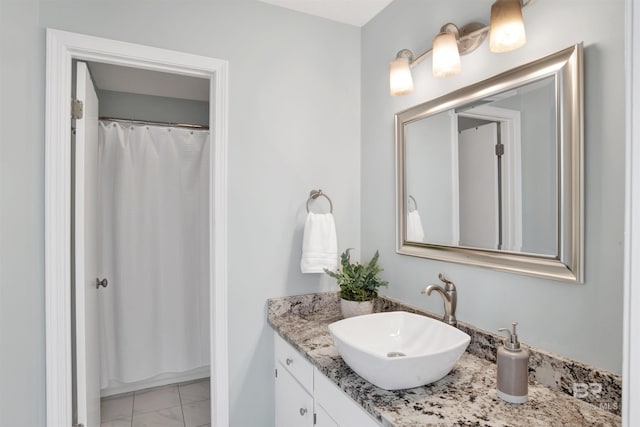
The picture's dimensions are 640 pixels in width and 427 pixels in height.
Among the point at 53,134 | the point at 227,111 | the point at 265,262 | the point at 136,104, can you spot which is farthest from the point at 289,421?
the point at 136,104

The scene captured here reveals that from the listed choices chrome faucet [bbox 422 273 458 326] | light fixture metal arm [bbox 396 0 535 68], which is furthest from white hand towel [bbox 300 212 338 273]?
light fixture metal arm [bbox 396 0 535 68]

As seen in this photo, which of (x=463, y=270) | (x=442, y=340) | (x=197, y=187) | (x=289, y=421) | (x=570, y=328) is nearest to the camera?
(x=570, y=328)

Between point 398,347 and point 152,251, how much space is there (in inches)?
82.8

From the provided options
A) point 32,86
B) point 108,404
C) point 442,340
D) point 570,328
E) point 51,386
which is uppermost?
point 32,86

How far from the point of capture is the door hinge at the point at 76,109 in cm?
161

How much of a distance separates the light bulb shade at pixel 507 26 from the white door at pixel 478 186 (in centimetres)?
27

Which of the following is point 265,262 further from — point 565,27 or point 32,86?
point 565,27

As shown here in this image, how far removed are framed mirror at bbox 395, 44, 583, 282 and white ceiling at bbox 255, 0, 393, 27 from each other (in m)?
0.64

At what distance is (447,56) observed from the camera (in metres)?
1.38

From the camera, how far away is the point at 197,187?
289 cm

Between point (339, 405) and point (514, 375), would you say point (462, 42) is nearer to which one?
point (514, 375)

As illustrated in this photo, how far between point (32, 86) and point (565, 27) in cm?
186

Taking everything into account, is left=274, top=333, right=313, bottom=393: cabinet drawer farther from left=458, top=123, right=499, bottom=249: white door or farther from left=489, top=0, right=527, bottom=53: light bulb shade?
left=489, top=0, right=527, bottom=53: light bulb shade

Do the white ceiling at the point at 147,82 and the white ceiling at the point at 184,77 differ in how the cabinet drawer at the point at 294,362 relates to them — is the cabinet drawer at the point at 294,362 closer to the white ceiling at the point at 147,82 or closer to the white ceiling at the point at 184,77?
the white ceiling at the point at 184,77
